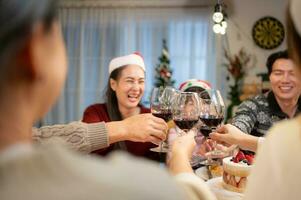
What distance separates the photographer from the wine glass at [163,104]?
1.58 m

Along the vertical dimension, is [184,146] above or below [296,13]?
below

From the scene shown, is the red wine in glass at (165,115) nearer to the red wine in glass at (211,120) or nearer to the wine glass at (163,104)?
the wine glass at (163,104)

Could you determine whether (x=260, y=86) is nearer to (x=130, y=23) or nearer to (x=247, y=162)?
(x=130, y=23)

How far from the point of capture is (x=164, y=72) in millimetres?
4664

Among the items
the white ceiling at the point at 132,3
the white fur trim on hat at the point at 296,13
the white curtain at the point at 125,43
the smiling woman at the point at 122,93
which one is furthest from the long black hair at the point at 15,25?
the white ceiling at the point at 132,3

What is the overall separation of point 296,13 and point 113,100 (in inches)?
74.7

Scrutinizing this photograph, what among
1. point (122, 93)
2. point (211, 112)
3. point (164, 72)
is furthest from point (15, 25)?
point (164, 72)

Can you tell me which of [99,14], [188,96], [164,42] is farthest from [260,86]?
[188,96]

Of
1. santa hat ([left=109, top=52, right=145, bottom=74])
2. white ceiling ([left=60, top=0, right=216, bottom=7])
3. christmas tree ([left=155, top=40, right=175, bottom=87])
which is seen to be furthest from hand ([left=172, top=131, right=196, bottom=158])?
white ceiling ([left=60, top=0, right=216, bottom=7])

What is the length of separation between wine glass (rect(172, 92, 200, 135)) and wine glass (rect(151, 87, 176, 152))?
0.44 ft

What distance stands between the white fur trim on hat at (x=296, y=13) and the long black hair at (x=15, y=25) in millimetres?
423

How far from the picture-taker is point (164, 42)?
4.84 m

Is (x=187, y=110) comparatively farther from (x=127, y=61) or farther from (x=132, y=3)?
(x=132, y=3)

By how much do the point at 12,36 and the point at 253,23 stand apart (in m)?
4.62
